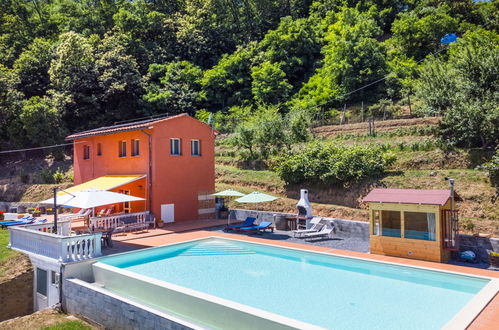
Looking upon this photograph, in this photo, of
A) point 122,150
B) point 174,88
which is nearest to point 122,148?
point 122,150

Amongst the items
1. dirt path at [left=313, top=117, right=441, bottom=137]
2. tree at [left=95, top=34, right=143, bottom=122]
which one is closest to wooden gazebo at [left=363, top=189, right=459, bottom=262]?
dirt path at [left=313, top=117, right=441, bottom=137]

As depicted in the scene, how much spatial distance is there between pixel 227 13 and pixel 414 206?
65.5 meters

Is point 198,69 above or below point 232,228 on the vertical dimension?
above

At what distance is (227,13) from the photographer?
7019 centimetres

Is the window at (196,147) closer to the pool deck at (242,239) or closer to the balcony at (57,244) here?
the pool deck at (242,239)

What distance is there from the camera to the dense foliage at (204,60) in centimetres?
4425

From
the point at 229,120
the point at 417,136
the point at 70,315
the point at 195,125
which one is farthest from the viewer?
the point at 229,120

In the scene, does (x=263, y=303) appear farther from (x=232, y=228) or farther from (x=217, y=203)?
(x=217, y=203)

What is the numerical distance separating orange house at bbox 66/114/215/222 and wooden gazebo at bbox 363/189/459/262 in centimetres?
1341

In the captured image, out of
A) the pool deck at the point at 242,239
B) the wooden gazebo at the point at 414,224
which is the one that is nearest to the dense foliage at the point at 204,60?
the pool deck at the point at 242,239

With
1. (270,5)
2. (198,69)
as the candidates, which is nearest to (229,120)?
(198,69)

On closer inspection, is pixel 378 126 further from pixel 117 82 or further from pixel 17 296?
pixel 117 82

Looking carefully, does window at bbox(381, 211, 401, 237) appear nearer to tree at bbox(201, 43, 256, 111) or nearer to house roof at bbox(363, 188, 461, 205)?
house roof at bbox(363, 188, 461, 205)

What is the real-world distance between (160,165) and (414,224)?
1557cm
